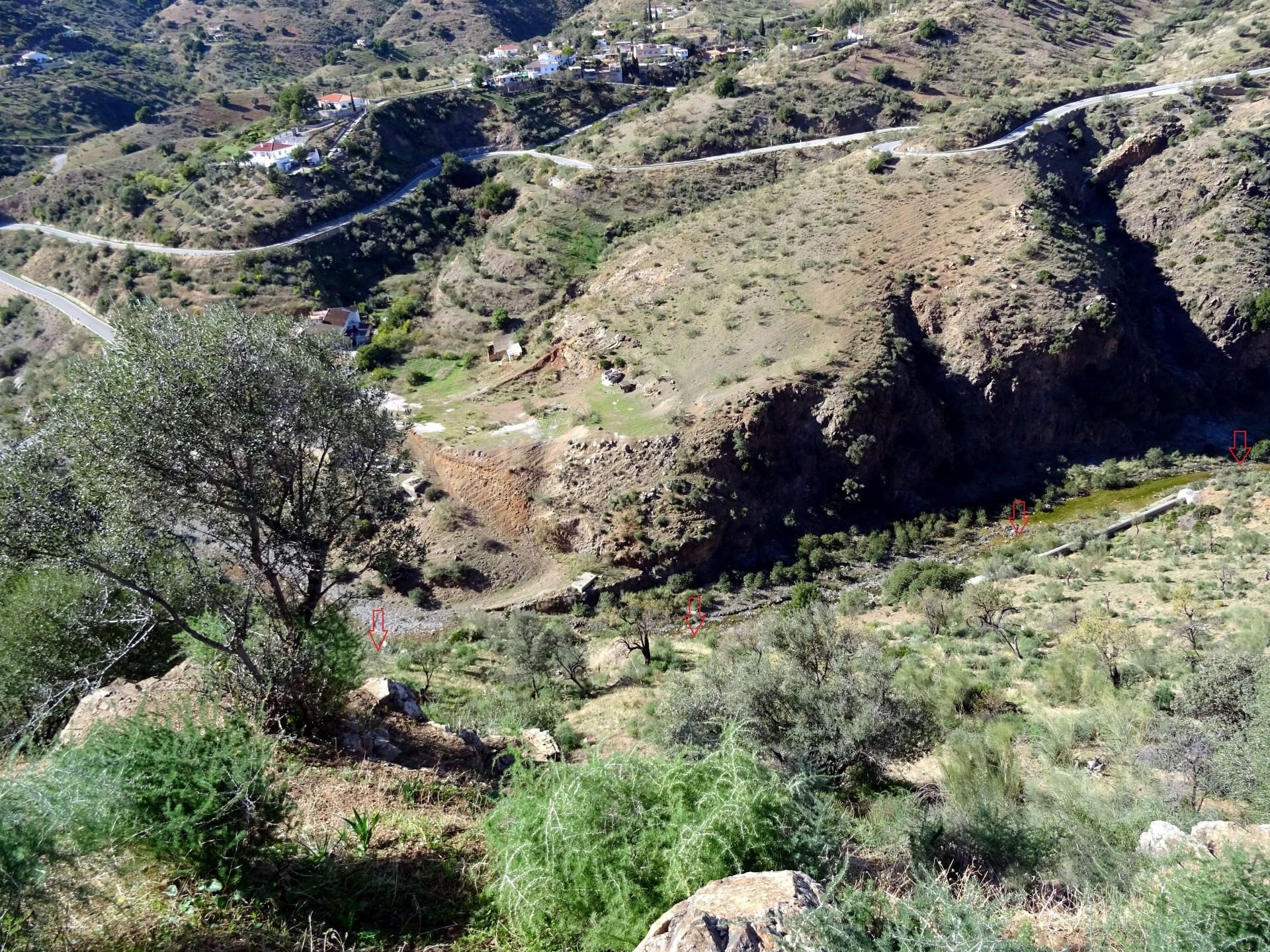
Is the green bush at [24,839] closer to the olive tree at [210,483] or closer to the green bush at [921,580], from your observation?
the olive tree at [210,483]

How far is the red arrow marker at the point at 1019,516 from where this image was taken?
92.7ft

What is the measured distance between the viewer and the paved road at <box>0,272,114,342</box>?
3953cm

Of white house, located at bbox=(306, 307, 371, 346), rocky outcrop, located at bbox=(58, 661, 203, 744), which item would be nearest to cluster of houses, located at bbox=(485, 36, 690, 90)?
white house, located at bbox=(306, 307, 371, 346)

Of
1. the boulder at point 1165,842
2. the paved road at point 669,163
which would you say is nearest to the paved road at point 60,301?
the paved road at point 669,163

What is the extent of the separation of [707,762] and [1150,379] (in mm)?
37255

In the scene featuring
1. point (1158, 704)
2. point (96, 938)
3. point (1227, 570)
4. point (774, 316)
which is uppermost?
point (96, 938)

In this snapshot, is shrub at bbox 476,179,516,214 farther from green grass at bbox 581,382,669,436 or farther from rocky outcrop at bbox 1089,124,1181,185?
rocky outcrop at bbox 1089,124,1181,185

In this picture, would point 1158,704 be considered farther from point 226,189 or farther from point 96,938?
point 226,189

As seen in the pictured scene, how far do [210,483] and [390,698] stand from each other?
426 cm

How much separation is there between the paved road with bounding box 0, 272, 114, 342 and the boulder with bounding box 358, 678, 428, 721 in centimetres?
3574

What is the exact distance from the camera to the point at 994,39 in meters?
51.1

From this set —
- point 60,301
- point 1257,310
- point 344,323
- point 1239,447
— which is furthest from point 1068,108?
point 60,301

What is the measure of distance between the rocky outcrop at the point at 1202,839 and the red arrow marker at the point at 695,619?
59.2 ft

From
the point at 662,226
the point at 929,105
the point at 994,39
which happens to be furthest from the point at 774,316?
the point at 994,39
